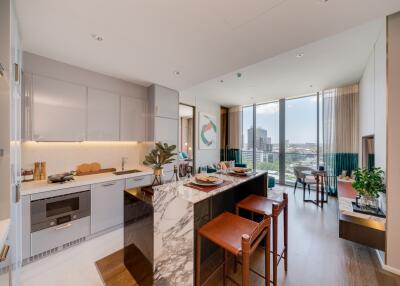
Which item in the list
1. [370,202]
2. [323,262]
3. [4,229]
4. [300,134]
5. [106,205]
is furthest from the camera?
[300,134]

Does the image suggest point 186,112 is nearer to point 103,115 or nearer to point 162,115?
point 162,115

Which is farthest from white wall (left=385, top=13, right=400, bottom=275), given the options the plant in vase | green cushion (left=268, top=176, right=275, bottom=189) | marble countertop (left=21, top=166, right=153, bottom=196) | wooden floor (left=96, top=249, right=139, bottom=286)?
marble countertop (left=21, top=166, right=153, bottom=196)

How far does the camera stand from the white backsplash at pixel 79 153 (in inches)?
93.8

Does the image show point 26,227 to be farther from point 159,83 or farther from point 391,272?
point 391,272

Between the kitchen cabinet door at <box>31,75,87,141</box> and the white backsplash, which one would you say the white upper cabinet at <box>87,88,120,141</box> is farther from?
the white backsplash

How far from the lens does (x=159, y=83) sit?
330 cm

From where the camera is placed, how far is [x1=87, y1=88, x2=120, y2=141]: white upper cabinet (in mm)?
2723

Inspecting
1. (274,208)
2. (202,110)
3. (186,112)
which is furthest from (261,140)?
(274,208)

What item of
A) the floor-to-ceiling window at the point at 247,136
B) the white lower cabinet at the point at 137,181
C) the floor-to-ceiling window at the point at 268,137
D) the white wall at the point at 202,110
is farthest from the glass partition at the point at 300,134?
the white lower cabinet at the point at 137,181

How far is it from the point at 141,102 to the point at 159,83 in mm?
556

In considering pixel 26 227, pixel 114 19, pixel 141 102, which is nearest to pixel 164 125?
pixel 141 102

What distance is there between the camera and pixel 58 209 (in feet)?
6.99

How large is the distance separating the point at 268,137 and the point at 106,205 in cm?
513

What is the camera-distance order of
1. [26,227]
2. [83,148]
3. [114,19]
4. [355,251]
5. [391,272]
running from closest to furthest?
[114,19] < [391,272] < [26,227] < [355,251] < [83,148]
